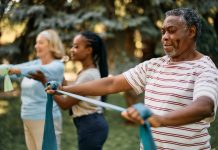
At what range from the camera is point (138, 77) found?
88.8 inches

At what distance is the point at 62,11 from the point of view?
6816 mm

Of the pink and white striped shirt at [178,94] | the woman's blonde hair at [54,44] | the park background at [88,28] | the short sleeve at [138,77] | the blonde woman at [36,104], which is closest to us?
the pink and white striped shirt at [178,94]

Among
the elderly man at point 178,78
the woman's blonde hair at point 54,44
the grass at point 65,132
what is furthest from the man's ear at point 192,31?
the grass at point 65,132

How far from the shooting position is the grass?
6.12 m

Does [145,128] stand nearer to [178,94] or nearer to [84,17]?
[178,94]

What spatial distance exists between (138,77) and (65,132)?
5.27 metres

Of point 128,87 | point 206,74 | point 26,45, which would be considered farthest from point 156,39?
point 206,74

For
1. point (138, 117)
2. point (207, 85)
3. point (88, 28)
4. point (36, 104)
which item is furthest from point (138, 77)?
point (88, 28)

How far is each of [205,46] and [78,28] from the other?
3.40 metres

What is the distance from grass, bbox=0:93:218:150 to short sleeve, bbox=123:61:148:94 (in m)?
3.48

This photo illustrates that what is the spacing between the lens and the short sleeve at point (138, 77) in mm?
2232

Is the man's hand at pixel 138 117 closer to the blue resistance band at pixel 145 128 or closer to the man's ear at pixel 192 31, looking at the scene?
the blue resistance band at pixel 145 128

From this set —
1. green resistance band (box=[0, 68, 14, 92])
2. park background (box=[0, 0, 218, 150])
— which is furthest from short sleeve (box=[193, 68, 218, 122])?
park background (box=[0, 0, 218, 150])

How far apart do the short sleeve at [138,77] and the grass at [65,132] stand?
3.48 metres
